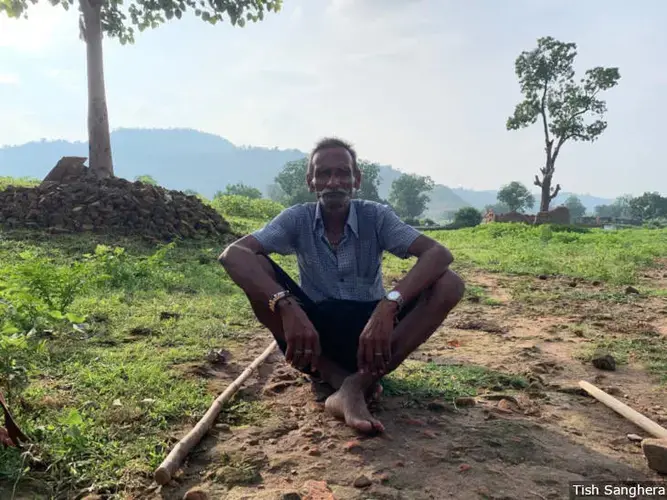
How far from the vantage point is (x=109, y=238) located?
8.75 m

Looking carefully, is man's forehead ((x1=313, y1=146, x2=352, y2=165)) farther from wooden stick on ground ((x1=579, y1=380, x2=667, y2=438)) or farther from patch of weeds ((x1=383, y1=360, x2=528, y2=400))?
wooden stick on ground ((x1=579, y1=380, x2=667, y2=438))

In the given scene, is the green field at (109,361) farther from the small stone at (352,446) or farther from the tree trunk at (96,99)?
the tree trunk at (96,99)

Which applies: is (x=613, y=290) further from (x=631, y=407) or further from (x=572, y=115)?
(x=572, y=115)

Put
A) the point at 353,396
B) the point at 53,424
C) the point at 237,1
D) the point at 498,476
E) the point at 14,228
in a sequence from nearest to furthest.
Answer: the point at 498,476 < the point at 53,424 < the point at 353,396 < the point at 14,228 < the point at 237,1

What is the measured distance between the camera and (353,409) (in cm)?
239

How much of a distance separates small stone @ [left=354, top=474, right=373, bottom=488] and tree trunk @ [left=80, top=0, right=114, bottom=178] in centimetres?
1129

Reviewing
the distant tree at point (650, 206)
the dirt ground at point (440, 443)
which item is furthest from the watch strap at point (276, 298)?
the distant tree at point (650, 206)

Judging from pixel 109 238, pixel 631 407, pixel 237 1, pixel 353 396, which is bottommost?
pixel 631 407

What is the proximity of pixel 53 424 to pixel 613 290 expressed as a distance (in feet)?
21.7

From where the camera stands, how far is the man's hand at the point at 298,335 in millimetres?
2488

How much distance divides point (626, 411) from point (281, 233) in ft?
6.83

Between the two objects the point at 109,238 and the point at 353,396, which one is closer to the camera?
the point at 353,396

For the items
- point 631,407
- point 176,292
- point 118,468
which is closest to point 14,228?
point 176,292

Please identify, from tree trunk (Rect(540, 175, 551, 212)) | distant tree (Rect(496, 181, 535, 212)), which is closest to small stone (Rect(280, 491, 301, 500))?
tree trunk (Rect(540, 175, 551, 212))
